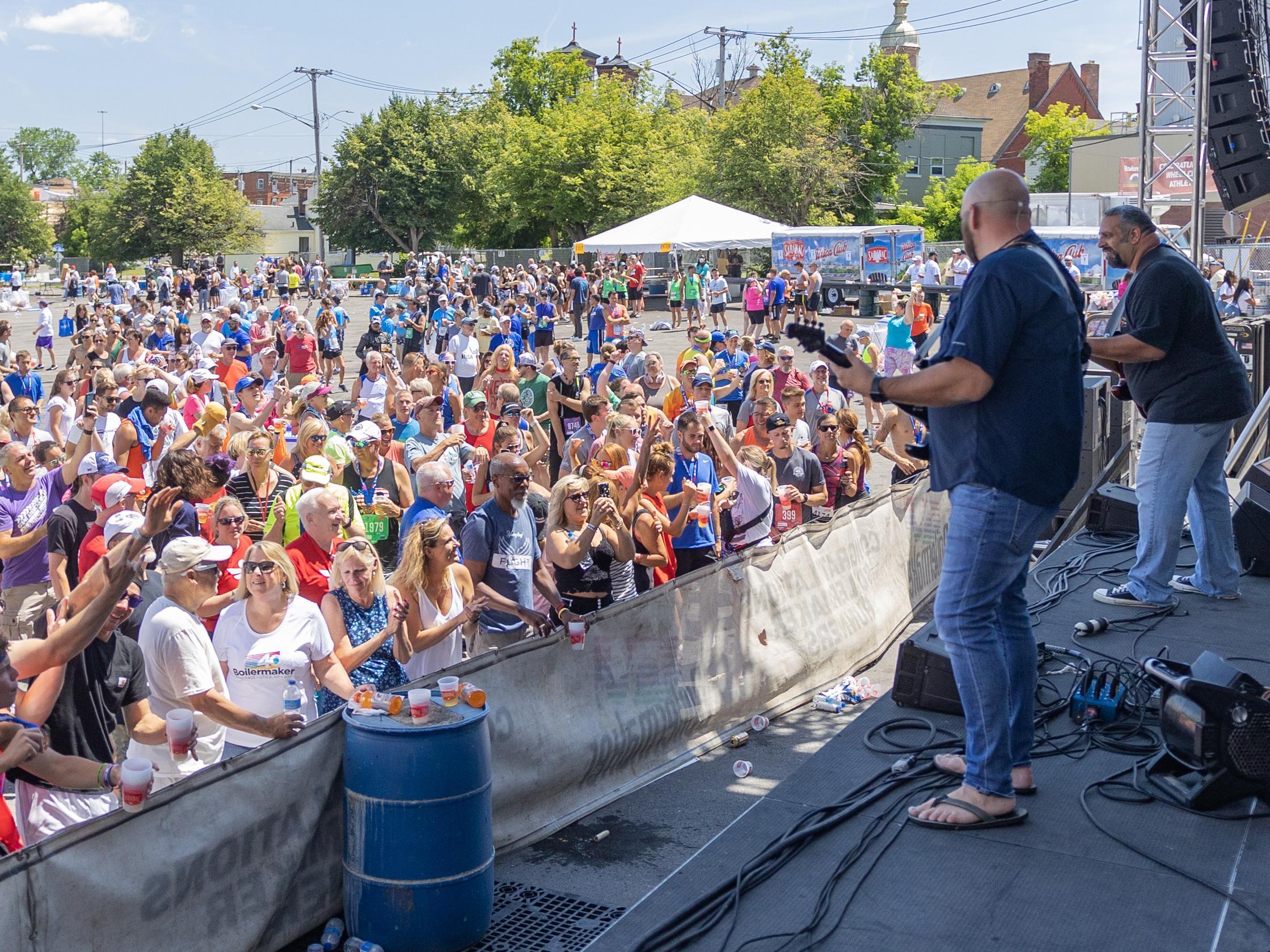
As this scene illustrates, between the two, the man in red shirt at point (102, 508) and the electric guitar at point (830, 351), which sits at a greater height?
the electric guitar at point (830, 351)

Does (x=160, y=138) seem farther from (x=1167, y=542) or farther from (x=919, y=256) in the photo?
(x=1167, y=542)

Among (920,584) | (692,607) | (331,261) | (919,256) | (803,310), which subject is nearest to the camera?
(692,607)

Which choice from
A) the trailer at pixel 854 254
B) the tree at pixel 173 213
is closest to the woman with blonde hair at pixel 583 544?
the trailer at pixel 854 254

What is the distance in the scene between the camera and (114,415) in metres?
10.2

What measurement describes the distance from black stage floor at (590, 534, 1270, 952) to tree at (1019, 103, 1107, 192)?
68.7 meters

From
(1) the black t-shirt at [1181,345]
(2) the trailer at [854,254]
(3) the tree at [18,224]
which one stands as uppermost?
(3) the tree at [18,224]

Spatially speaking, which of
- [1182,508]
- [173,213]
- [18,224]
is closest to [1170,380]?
[1182,508]

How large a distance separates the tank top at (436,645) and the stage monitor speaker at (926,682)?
2288 mm

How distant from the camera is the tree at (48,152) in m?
163

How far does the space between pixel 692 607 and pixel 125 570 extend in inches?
140

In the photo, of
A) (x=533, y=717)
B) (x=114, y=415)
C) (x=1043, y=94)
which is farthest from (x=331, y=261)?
(x=533, y=717)

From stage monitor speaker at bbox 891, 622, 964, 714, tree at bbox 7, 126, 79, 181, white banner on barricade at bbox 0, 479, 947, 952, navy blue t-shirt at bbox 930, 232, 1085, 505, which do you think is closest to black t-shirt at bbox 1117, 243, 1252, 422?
stage monitor speaker at bbox 891, 622, 964, 714

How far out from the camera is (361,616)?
5543 mm

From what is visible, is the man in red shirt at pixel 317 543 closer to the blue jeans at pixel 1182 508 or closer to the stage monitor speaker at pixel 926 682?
the stage monitor speaker at pixel 926 682
